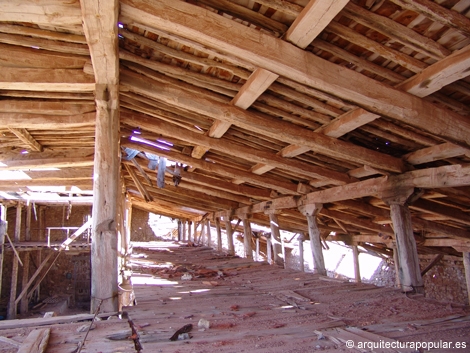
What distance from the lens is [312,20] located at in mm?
2680

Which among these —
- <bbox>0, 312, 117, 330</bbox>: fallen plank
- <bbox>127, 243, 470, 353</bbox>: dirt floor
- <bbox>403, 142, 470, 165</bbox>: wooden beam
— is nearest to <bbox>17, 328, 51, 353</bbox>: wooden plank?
<bbox>0, 312, 117, 330</bbox>: fallen plank

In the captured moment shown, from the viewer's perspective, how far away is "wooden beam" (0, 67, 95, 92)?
12.3ft

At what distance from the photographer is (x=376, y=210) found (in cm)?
769

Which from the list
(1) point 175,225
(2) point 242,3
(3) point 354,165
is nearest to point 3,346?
(2) point 242,3

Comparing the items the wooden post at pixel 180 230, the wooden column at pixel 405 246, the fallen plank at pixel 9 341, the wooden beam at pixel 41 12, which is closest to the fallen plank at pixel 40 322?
the fallen plank at pixel 9 341

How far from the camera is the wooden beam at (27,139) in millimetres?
5602

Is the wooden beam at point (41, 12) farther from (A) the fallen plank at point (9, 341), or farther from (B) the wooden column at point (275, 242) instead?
(B) the wooden column at point (275, 242)

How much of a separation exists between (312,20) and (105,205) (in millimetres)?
3004

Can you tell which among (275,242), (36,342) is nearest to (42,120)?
(36,342)

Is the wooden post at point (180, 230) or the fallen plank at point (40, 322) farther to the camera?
the wooden post at point (180, 230)

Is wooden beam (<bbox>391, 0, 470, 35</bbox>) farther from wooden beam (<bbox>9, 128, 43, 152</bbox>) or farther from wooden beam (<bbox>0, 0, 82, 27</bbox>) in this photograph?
wooden beam (<bbox>9, 128, 43, 152</bbox>)

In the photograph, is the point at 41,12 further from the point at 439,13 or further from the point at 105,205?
the point at 439,13

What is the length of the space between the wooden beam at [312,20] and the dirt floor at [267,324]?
256 cm

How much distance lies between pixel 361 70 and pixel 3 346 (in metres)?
3.97
